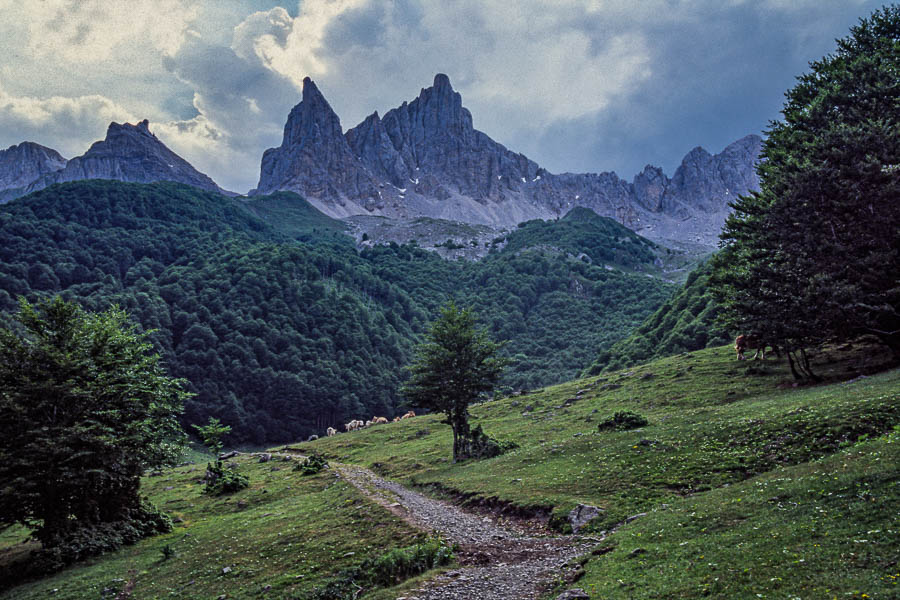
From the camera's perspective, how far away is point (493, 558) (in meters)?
18.7

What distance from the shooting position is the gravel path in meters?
15.3

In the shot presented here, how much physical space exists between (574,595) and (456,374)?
32.4 m

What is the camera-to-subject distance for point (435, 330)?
154 feet

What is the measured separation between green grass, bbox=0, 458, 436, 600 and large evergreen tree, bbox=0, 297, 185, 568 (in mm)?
2717

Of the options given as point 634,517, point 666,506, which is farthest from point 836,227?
point 634,517

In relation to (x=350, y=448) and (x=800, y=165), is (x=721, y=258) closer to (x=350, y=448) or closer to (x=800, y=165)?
(x=800, y=165)

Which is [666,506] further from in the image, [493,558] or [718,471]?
[493,558]

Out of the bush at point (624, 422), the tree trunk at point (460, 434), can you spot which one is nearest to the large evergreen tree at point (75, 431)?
the tree trunk at point (460, 434)

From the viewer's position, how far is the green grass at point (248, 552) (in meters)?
19.8

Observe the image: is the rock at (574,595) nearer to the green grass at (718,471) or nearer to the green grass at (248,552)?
the green grass at (718,471)

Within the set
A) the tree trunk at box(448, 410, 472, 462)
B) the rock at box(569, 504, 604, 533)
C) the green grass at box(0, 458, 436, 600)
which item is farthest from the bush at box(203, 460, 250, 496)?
the rock at box(569, 504, 604, 533)

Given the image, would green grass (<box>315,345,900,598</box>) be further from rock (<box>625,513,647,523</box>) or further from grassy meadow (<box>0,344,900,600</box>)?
rock (<box>625,513,647,523</box>)

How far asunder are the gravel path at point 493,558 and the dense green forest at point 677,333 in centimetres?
7525

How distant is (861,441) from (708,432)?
331 inches
